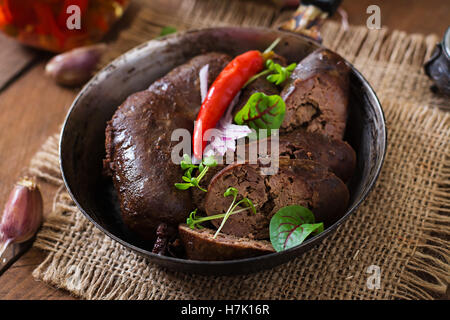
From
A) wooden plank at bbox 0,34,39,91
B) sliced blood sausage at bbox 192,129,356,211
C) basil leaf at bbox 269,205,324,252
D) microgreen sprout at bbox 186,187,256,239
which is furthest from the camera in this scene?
wooden plank at bbox 0,34,39,91

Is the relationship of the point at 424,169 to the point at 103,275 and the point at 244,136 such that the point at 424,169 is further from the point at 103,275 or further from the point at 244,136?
the point at 103,275

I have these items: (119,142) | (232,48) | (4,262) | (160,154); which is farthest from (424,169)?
(4,262)

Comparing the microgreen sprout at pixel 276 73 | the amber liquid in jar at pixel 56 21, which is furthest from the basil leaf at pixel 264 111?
the amber liquid in jar at pixel 56 21

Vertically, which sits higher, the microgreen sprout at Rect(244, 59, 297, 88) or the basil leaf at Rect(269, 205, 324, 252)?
the microgreen sprout at Rect(244, 59, 297, 88)

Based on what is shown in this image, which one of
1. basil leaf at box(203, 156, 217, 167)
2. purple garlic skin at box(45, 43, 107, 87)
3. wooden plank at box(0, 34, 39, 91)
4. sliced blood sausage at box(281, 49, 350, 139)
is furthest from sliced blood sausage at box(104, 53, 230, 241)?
wooden plank at box(0, 34, 39, 91)

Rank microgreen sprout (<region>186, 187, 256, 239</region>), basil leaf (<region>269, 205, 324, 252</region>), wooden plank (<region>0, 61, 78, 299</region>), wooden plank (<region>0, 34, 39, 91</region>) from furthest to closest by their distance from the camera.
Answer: wooden plank (<region>0, 34, 39, 91</region>) → wooden plank (<region>0, 61, 78, 299</region>) → microgreen sprout (<region>186, 187, 256, 239</region>) → basil leaf (<region>269, 205, 324, 252</region>)

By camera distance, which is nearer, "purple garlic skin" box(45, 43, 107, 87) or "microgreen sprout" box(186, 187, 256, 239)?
"microgreen sprout" box(186, 187, 256, 239)

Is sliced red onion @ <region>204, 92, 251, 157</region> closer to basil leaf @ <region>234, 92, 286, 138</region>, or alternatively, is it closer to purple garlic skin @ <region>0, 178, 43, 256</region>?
basil leaf @ <region>234, 92, 286, 138</region>
